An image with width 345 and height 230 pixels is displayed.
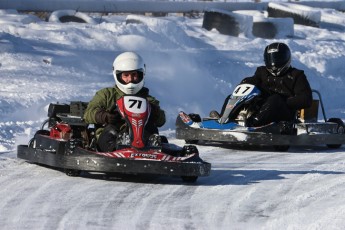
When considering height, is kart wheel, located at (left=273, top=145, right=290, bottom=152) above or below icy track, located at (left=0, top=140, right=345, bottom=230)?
above

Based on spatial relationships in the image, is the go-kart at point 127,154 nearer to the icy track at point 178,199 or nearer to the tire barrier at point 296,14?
the icy track at point 178,199

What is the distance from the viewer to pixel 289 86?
40.4 feet

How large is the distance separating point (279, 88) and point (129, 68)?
344 centimetres

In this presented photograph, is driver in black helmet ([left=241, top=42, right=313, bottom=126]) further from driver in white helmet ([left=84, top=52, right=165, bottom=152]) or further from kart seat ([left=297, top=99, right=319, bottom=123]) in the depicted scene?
driver in white helmet ([left=84, top=52, right=165, bottom=152])

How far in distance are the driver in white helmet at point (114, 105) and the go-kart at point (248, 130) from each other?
225cm

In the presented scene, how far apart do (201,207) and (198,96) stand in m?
9.62

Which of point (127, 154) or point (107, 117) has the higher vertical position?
A: point (107, 117)

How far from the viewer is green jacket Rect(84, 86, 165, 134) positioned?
30.1 feet

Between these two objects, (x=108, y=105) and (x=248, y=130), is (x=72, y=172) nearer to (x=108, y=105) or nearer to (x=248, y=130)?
(x=108, y=105)

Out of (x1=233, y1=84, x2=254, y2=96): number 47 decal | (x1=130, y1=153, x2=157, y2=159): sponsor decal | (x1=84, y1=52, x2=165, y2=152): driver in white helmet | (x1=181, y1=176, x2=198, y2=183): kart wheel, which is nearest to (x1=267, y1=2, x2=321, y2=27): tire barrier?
(x1=233, y1=84, x2=254, y2=96): number 47 decal

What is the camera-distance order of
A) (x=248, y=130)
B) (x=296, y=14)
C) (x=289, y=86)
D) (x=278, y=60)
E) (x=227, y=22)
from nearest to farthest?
(x=248, y=130)
(x=289, y=86)
(x=278, y=60)
(x=227, y=22)
(x=296, y=14)

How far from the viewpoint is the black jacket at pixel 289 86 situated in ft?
39.6

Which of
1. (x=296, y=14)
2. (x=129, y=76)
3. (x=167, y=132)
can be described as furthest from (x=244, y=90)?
(x=296, y=14)

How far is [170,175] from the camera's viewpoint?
888 centimetres
